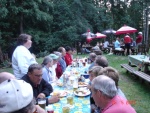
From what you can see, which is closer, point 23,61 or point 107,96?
point 107,96

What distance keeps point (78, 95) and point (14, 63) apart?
158 cm

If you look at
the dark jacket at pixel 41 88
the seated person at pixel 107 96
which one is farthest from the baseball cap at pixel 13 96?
the dark jacket at pixel 41 88

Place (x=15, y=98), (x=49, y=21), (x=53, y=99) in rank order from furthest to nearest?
(x=49, y=21) < (x=53, y=99) < (x=15, y=98)

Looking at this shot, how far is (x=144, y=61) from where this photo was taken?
23.7ft

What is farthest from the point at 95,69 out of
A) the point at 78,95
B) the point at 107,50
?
the point at 107,50

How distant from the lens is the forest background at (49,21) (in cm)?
1622

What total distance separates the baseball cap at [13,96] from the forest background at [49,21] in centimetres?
1362

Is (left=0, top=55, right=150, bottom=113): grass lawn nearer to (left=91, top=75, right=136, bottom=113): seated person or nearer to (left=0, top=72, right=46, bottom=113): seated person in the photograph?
(left=91, top=75, right=136, bottom=113): seated person

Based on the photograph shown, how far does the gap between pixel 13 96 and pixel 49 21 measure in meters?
17.3

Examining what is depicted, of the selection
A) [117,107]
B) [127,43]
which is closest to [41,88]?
[117,107]

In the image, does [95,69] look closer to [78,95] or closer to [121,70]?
[78,95]

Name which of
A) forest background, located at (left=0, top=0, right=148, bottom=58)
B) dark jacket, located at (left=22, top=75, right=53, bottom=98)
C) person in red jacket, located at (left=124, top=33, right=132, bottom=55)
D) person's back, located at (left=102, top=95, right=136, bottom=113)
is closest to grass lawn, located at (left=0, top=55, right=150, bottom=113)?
dark jacket, located at (left=22, top=75, right=53, bottom=98)

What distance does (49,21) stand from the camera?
18156 mm

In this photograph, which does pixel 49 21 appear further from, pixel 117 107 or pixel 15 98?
pixel 15 98
